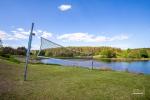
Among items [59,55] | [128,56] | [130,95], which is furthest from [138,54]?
[130,95]

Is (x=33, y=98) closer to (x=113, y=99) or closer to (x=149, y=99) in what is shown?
(x=113, y=99)

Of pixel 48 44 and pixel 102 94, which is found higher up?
pixel 48 44

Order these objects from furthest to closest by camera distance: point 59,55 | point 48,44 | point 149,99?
point 59,55
point 48,44
point 149,99

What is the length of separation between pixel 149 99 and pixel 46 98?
407cm

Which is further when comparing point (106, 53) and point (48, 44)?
point (106, 53)

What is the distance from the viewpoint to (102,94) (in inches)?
327

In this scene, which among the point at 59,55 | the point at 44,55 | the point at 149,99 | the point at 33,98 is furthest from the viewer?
the point at 59,55

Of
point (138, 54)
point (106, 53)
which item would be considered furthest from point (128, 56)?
point (106, 53)

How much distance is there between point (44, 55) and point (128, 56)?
10937cm

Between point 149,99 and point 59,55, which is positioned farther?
point 59,55

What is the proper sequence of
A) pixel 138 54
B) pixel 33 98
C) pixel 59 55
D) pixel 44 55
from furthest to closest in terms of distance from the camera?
pixel 138 54, pixel 59 55, pixel 44 55, pixel 33 98

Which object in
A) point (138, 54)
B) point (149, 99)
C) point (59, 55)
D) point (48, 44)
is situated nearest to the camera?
point (149, 99)

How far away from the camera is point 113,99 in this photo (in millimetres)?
7602

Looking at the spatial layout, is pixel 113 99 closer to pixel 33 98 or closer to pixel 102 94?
pixel 102 94
